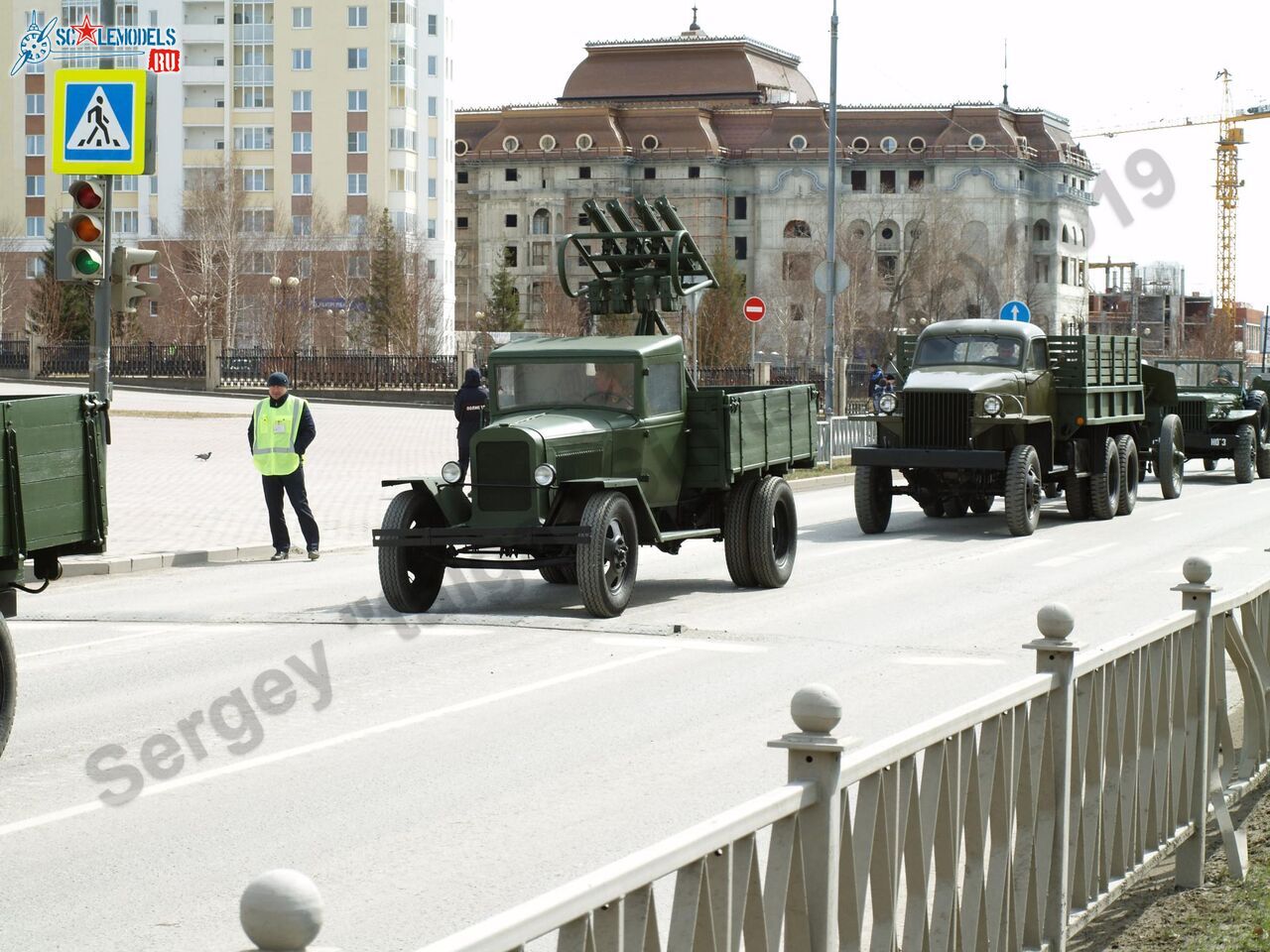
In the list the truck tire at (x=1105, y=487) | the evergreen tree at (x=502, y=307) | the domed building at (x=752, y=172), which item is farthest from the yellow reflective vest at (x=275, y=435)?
the domed building at (x=752, y=172)

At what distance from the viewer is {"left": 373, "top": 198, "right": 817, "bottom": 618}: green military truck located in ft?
44.2

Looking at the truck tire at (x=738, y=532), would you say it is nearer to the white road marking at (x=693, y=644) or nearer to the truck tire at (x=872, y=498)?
the white road marking at (x=693, y=644)

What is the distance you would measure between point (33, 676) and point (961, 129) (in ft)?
432

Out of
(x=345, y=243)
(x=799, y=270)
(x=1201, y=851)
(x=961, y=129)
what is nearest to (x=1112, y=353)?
(x=1201, y=851)

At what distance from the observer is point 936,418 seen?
69.9ft

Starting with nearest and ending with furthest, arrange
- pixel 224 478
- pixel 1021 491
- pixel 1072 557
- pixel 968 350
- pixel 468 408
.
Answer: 1. pixel 1072 557
2. pixel 1021 491
3. pixel 968 350
4. pixel 468 408
5. pixel 224 478

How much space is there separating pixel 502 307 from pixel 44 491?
11444 centimetres

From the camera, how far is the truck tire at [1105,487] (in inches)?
906

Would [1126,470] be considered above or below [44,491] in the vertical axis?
below

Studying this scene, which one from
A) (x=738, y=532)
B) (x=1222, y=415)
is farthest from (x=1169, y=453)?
(x=738, y=532)

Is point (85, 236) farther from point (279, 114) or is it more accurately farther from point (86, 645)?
point (279, 114)

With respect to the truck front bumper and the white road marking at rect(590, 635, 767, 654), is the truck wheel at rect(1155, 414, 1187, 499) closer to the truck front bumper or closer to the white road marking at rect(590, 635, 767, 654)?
the truck front bumper

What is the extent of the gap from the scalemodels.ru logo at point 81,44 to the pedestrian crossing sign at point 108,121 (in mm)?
76583

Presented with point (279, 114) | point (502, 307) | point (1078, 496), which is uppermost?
point (279, 114)
